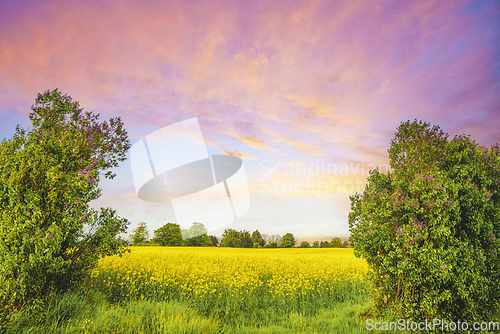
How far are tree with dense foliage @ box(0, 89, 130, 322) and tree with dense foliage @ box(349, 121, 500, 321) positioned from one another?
7540mm

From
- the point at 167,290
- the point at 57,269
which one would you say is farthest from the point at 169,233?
the point at 57,269

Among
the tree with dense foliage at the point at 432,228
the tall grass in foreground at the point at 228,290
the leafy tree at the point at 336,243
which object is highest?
the tree with dense foliage at the point at 432,228

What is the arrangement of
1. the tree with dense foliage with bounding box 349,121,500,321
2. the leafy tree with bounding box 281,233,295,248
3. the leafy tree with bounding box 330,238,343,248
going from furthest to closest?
the leafy tree with bounding box 281,233,295,248
the leafy tree with bounding box 330,238,343,248
the tree with dense foliage with bounding box 349,121,500,321

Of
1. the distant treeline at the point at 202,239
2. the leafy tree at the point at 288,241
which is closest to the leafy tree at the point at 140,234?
the distant treeline at the point at 202,239

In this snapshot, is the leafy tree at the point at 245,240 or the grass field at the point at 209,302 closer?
the grass field at the point at 209,302

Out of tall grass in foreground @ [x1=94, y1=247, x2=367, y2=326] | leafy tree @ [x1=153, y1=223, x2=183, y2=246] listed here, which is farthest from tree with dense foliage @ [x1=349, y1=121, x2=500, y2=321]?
leafy tree @ [x1=153, y1=223, x2=183, y2=246]

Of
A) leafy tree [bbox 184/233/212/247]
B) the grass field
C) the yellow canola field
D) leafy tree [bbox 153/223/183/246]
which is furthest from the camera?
leafy tree [bbox 184/233/212/247]

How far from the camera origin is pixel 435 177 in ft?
23.3

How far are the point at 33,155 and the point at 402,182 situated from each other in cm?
1011

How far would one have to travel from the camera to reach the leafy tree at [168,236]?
182 ft

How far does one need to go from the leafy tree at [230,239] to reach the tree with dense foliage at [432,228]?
61668 millimetres

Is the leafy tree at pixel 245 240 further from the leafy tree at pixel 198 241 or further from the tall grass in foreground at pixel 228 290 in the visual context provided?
the tall grass in foreground at pixel 228 290

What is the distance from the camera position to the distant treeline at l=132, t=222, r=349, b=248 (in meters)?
55.9

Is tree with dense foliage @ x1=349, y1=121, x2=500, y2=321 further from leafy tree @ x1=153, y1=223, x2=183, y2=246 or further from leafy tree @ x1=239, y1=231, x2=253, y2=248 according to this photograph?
leafy tree @ x1=239, y1=231, x2=253, y2=248
